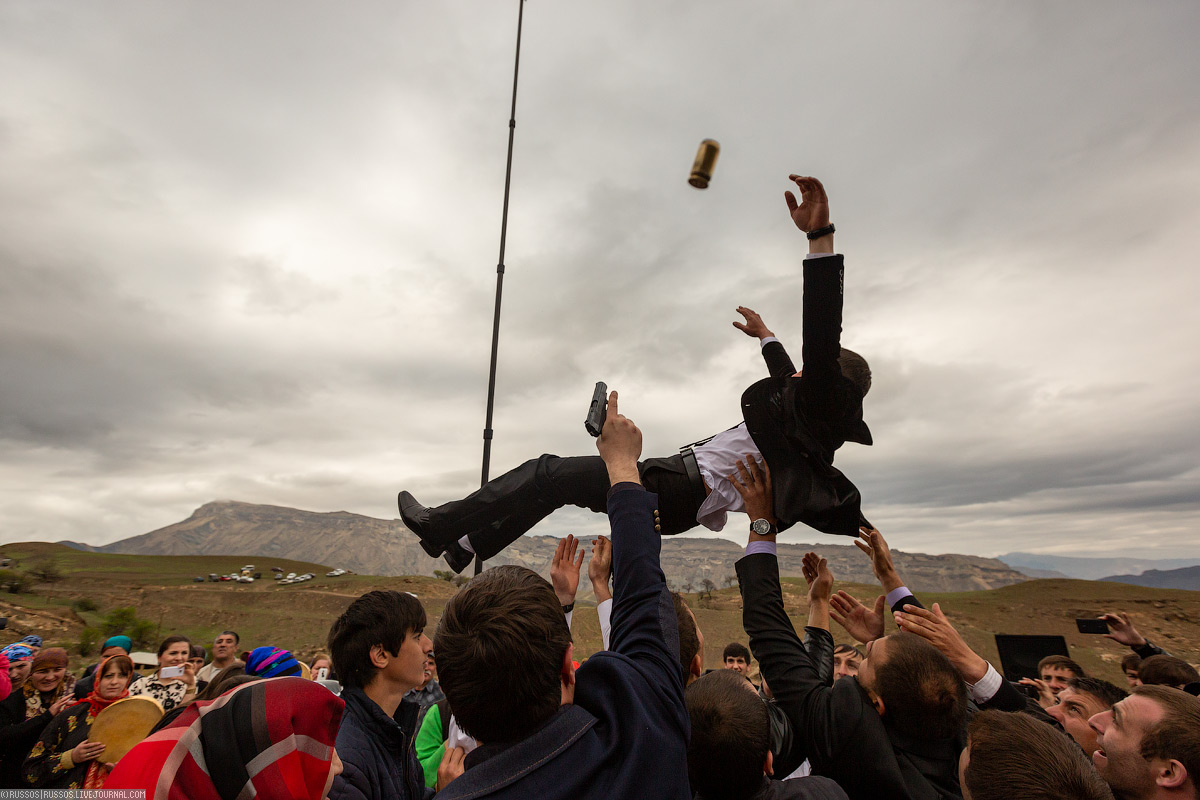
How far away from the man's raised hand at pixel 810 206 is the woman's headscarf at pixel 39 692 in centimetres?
746

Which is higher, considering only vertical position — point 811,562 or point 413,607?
point 811,562

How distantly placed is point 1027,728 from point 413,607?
8.66 ft

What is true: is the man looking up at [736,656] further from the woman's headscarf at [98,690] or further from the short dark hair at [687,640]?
the woman's headscarf at [98,690]

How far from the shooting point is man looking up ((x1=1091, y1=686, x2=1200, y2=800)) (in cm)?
247

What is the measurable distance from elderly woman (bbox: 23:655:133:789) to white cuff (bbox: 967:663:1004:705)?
20.1 ft

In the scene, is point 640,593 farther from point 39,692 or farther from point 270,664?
point 39,692

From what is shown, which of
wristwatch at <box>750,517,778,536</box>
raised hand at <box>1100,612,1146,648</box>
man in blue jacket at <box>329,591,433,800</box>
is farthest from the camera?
raised hand at <box>1100,612,1146,648</box>

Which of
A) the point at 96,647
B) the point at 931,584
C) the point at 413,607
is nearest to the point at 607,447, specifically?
the point at 413,607

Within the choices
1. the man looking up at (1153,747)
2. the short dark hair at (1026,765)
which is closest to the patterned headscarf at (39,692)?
the short dark hair at (1026,765)

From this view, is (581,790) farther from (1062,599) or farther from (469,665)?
(1062,599)

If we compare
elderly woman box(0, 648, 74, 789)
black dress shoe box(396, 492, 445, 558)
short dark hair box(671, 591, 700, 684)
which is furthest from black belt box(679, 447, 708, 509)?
elderly woman box(0, 648, 74, 789)

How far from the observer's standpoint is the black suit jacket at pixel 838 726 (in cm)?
255

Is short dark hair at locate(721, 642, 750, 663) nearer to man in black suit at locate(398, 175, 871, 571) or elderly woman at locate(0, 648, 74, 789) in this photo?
man in black suit at locate(398, 175, 871, 571)

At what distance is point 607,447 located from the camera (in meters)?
2.22
